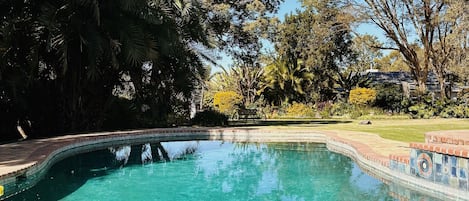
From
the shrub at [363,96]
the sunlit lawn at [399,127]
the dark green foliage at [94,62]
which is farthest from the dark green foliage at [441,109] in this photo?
the dark green foliage at [94,62]

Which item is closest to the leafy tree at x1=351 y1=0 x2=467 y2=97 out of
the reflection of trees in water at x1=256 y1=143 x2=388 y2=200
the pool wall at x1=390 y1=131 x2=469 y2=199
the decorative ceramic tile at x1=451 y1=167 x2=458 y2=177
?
the reflection of trees in water at x1=256 y1=143 x2=388 y2=200

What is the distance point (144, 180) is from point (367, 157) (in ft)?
16.6

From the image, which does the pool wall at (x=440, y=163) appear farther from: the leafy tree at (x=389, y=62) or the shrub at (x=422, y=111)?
the leafy tree at (x=389, y=62)

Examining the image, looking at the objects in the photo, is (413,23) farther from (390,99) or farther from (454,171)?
(454,171)

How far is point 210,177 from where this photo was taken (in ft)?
29.9

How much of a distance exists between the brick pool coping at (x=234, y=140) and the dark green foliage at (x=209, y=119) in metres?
3.60

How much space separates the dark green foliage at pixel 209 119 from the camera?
2012 centimetres

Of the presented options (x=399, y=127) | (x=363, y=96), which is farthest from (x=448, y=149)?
(x=363, y=96)

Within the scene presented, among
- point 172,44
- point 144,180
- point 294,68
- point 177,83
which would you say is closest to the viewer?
point 144,180

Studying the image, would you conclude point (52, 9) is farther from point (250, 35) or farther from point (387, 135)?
point (250, 35)

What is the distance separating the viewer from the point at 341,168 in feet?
33.1

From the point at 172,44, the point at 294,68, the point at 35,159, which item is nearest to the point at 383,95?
the point at 294,68

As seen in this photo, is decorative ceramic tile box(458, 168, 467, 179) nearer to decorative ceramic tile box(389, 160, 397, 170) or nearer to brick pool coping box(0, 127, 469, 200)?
brick pool coping box(0, 127, 469, 200)

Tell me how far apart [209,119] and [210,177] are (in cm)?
1121
